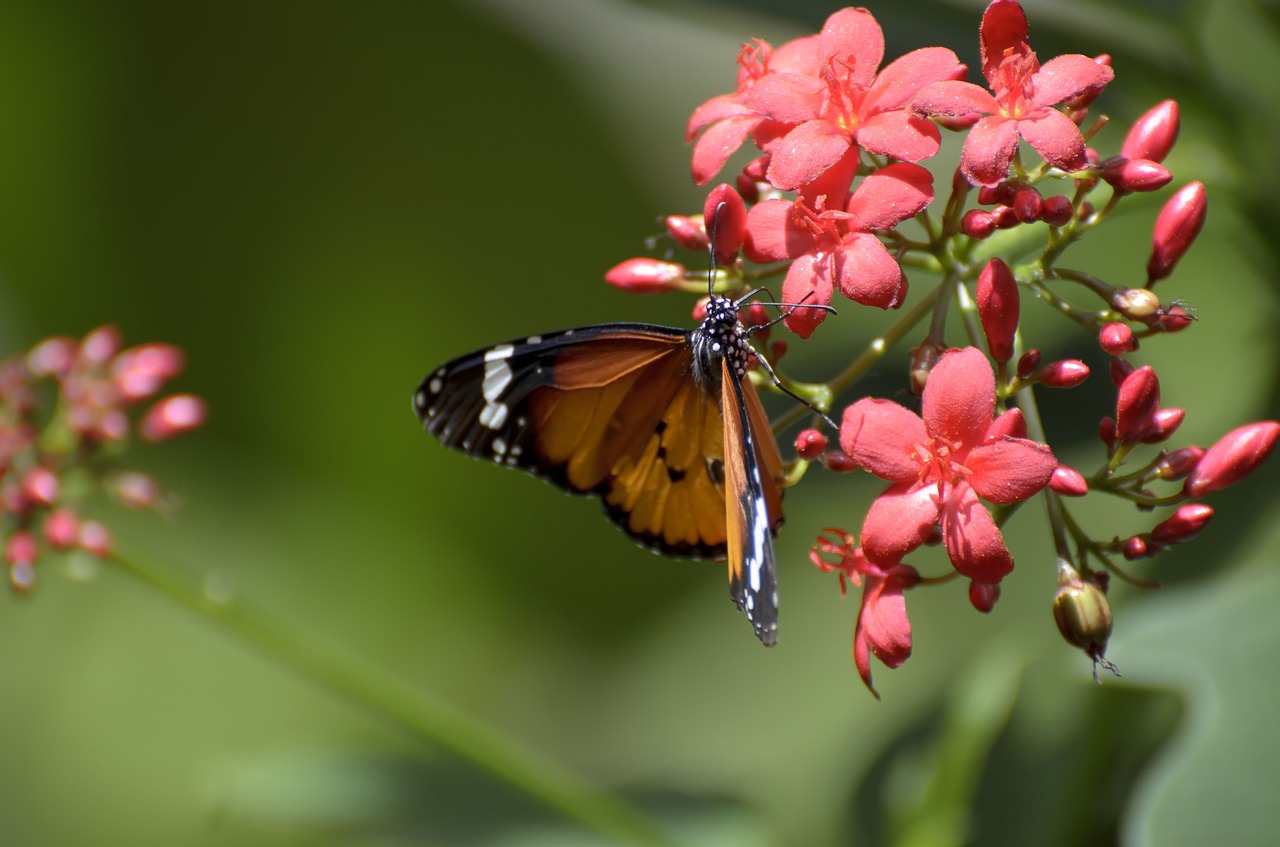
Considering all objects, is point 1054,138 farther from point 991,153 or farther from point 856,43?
point 856,43

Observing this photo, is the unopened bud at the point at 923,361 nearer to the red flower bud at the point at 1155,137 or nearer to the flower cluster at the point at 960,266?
the flower cluster at the point at 960,266

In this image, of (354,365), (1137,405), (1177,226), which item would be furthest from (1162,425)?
(354,365)

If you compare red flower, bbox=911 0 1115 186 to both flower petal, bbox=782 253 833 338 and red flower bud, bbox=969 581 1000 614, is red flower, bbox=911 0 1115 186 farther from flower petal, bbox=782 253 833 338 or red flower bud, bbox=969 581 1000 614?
red flower bud, bbox=969 581 1000 614

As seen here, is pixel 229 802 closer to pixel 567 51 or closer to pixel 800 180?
pixel 800 180

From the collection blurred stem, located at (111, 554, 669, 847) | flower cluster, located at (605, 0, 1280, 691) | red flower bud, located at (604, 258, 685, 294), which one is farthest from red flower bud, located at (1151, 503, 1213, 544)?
blurred stem, located at (111, 554, 669, 847)

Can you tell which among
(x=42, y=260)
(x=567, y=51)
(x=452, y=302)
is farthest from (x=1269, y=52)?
(x=42, y=260)

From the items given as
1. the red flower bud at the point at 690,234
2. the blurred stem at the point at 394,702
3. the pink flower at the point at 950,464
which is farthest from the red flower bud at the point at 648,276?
the blurred stem at the point at 394,702
